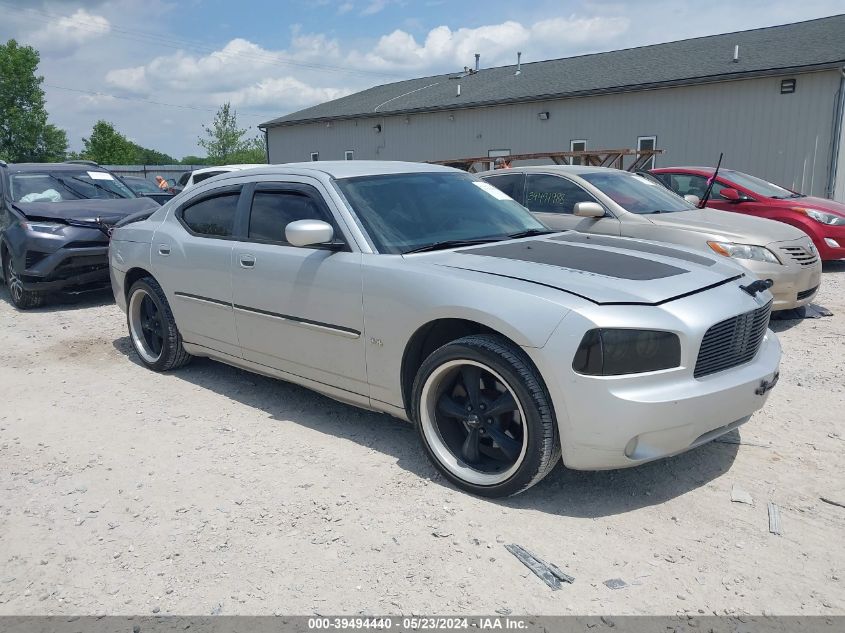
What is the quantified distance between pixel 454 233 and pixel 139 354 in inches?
127

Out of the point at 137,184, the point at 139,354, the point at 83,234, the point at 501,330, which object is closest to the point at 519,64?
the point at 137,184

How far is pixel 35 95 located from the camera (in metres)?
60.3

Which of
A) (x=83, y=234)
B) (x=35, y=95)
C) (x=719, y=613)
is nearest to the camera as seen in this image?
(x=719, y=613)

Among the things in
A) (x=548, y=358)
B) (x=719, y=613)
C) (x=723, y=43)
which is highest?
(x=723, y=43)

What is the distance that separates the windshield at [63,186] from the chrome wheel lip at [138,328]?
4085 mm

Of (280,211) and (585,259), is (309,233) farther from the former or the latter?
(585,259)

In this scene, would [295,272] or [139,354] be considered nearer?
[295,272]

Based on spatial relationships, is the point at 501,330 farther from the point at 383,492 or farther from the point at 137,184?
the point at 137,184

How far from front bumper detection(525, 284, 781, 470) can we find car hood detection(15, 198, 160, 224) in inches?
283

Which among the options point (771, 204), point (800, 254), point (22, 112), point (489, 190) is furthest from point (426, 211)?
point (22, 112)

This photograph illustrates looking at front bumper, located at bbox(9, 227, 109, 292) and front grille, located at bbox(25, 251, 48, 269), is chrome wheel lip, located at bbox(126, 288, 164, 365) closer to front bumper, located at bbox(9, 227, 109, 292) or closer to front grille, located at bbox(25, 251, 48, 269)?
front bumper, located at bbox(9, 227, 109, 292)

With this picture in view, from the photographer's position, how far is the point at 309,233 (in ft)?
12.3

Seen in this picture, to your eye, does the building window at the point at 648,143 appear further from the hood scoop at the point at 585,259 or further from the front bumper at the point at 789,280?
the hood scoop at the point at 585,259

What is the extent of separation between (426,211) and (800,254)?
4238 mm
